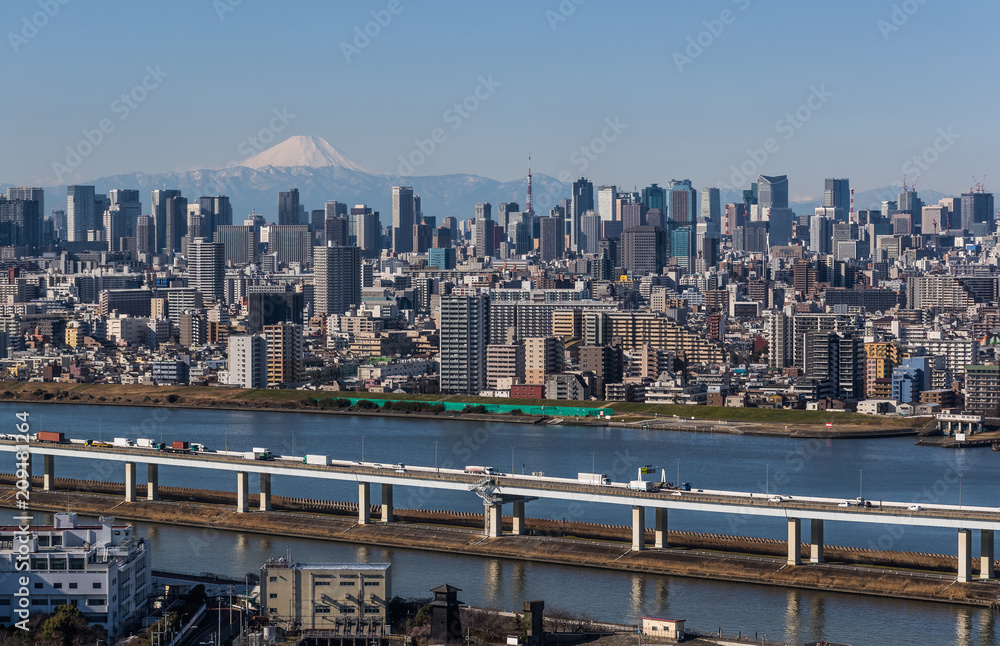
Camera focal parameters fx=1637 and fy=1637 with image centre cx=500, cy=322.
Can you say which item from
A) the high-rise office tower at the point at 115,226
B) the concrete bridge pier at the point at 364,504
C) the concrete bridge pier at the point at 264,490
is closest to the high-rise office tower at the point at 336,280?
the high-rise office tower at the point at 115,226

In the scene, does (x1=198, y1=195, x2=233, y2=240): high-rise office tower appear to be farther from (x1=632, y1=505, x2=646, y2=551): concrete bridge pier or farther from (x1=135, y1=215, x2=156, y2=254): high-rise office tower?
(x1=632, y1=505, x2=646, y2=551): concrete bridge pier

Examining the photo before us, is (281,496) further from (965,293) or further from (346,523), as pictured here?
(965,293)

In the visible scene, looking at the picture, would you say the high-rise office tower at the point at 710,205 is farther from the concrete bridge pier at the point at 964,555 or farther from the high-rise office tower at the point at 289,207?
the concrete bridge pier at the point at 964,555

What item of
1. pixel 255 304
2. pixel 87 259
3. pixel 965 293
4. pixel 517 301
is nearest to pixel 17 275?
pixel 87 259

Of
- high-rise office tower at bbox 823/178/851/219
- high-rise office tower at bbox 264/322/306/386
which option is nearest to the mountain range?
high-rise office tower at bbox 823/178/851/219

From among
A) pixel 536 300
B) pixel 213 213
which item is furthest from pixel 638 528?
pixel 213 213

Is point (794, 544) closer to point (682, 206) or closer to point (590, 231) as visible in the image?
point (590, 231)
